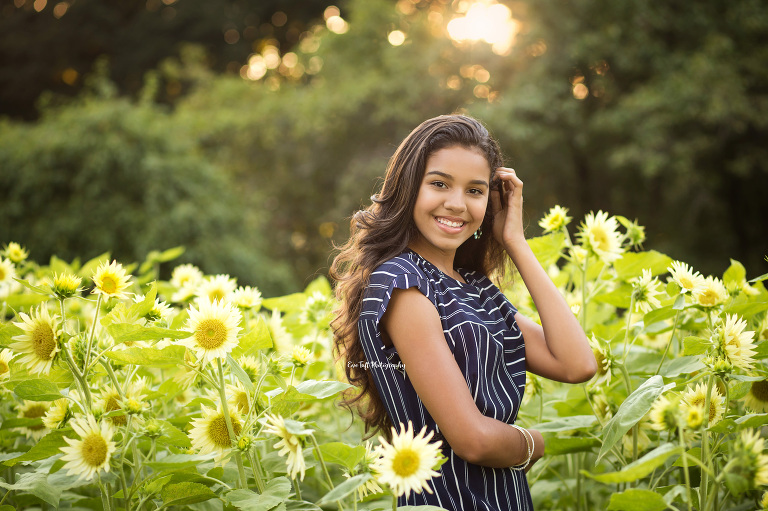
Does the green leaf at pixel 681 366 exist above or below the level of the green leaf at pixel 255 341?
below

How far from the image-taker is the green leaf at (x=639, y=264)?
180 centimetres

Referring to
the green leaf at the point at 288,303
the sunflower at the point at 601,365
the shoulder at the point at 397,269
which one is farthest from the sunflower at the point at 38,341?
the sunflower at the point at 601,365

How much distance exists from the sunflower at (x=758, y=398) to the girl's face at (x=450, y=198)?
2.31 ft

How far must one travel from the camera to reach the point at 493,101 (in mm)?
10070

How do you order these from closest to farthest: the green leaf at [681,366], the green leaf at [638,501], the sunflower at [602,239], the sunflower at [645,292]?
the green leaf at [638,501] < the green leaf at [681,366] < the sunflower at [645,292] < the sunflower at [602,239]

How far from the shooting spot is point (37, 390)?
1154 mm

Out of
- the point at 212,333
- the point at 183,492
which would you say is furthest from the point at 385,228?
the point at 183,492

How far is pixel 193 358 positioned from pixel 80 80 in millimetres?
17023

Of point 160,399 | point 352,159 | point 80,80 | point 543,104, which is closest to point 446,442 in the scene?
point 160,399

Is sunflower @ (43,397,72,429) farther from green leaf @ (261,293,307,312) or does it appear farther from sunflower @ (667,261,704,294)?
sunflower @ (667,261,704,294)

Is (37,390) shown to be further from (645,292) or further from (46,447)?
(645,292)

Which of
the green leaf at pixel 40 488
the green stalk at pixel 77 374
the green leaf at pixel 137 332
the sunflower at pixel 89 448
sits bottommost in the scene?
the green leaf at pixel 40 488

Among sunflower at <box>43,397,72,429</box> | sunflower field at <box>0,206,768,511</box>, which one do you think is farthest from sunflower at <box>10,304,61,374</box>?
sunflower at <box>43,397,72,429</box>

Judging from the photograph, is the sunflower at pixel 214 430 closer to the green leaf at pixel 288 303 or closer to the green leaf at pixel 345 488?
the green leaf at pixel 345 488
